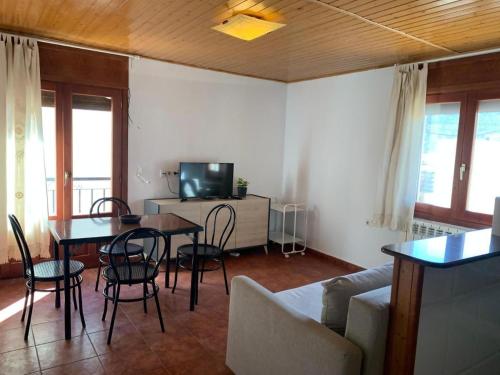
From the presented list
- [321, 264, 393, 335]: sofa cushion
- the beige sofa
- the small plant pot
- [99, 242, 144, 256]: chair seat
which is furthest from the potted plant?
[321, 264, 393, 335]: sofa cushion

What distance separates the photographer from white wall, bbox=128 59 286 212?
4.41 m

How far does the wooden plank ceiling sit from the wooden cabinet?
167 centimetres

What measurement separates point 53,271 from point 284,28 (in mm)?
2616

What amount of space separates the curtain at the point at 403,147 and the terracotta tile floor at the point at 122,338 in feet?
5.04

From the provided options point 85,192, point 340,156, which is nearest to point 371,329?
point 340,156

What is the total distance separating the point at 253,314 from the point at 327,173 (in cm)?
315

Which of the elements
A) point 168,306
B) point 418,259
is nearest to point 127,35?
point 168,306

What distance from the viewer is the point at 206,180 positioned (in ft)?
→ 15.6

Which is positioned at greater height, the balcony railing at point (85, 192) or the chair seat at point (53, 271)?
the balcony railing at point (85, 192)

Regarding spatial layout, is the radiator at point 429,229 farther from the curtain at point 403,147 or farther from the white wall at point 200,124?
the white wall at point 200,124

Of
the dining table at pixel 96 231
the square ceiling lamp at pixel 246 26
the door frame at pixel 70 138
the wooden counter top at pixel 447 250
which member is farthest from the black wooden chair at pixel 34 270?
the wooden counter top at pixel 447 250

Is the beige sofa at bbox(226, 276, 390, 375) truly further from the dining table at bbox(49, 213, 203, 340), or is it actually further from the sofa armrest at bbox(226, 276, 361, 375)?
the dining table at bbox(49, 213, 203, 340)

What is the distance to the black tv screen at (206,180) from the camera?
4.59m

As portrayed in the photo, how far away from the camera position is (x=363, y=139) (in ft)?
14.8
